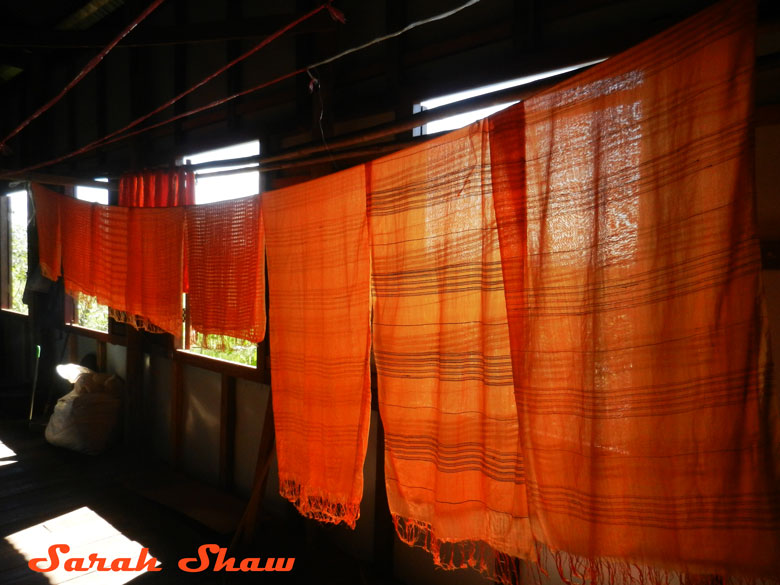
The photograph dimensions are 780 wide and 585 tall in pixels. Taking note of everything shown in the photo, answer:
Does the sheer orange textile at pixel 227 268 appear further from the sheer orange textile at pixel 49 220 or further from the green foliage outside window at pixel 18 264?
the green foliage outside window at pixel 18 264

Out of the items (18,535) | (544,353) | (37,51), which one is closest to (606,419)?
(544,353)

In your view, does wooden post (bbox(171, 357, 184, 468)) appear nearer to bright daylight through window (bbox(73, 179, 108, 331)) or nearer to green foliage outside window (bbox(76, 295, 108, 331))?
bright daylight through window (bbox(73, 179, 108, 331))

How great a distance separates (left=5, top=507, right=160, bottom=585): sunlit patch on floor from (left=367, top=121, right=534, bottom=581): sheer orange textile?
2.75 metres

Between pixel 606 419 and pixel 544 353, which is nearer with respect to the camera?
pixel 606 419

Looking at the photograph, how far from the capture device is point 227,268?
3.40m

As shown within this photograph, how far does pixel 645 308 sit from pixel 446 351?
0.87 metres

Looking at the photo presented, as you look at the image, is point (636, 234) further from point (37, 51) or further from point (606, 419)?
point (37, 51)

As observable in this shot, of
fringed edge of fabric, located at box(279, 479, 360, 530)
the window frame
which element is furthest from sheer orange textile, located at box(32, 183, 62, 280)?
fringed edge of fabric, located at box(279, 479, 360, 530)

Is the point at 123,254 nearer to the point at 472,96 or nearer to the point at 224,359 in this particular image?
the point at 224,359

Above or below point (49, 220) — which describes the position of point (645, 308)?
below

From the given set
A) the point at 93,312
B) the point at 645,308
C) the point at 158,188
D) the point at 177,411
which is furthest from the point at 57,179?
the point at 645,308

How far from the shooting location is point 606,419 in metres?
1.63

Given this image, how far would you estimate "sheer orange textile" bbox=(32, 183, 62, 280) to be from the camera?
4.76 metres

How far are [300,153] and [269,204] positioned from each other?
1.31 feet
